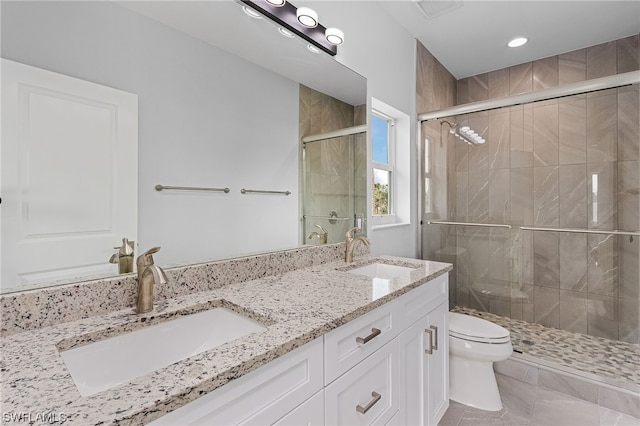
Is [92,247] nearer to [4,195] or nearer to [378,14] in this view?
[4,195]

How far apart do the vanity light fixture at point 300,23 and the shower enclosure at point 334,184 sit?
458 mm

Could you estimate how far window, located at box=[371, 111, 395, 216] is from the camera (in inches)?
88.4

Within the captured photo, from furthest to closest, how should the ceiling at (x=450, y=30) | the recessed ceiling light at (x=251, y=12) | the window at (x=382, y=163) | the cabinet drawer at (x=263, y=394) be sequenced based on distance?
the window at (x=382, y=163)
the recessed ceiling light at (x=251, y=12)
the ceiling at (x=450, y=30)
the cabinet drawer at (x=263, y=394)

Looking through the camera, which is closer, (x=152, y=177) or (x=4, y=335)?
(x=4, y=335)

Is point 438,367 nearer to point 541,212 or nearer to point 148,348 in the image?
point 148,348

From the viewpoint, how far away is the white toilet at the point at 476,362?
180 cm

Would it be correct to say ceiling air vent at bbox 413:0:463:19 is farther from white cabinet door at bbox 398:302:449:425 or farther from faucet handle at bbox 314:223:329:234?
white cabinet door at bbox 398:302:449:425

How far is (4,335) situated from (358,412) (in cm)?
98

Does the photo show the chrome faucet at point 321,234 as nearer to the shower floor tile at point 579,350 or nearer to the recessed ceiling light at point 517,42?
the shower floor tile at point 579,350

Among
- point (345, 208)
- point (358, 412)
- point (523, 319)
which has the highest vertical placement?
point (345, 208)

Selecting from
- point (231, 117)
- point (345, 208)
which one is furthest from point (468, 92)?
point (231, 117)

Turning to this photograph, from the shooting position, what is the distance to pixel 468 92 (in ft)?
10.9

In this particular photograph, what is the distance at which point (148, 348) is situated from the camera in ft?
2.83

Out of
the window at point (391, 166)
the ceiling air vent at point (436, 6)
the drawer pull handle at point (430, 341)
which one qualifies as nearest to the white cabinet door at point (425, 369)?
the drawer pull handle at point (430, 341)
